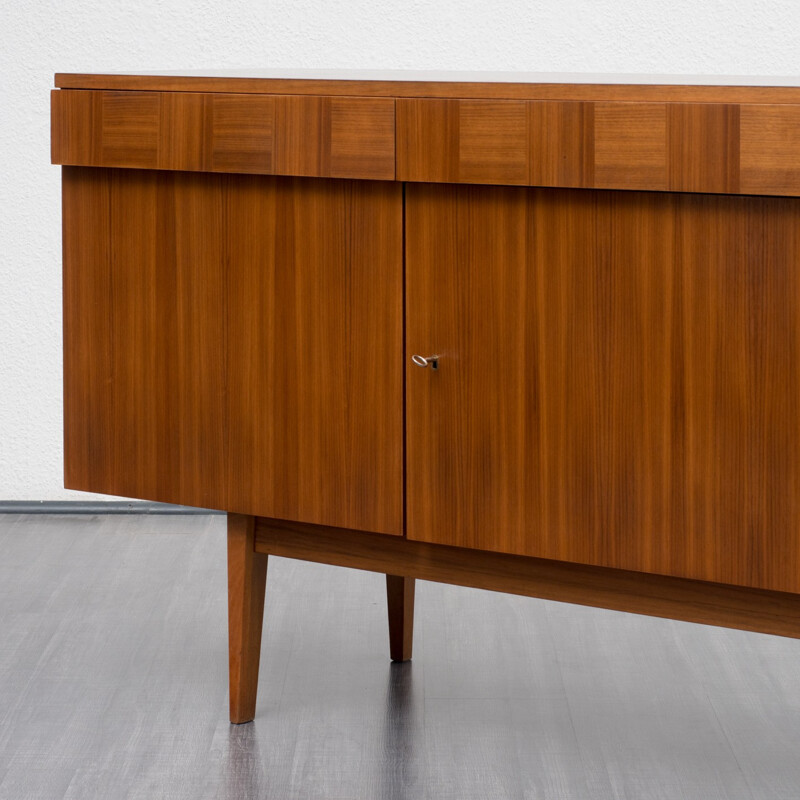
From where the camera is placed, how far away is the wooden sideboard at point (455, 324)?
1.12 metres

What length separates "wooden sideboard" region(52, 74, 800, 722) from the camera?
1125 mm

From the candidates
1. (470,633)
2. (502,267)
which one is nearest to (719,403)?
(502,267)

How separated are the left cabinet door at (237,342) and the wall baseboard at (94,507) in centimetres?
111

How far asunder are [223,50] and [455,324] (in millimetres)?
1549

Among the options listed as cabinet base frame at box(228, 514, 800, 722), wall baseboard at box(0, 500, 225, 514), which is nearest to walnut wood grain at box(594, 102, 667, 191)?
cabinet base frame at box(228, 514, 800, 722)

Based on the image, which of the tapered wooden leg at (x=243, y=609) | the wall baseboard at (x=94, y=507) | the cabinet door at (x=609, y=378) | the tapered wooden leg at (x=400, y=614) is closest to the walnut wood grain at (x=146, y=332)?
the tapered wooden leg at (x=243, y=609)

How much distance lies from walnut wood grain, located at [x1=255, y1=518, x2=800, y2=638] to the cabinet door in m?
0.07

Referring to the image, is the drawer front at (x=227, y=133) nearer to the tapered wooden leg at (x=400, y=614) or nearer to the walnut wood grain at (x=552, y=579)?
the walnut wood grain at (x=552, y=579)

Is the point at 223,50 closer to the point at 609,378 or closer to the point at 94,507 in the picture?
the point at 94,507

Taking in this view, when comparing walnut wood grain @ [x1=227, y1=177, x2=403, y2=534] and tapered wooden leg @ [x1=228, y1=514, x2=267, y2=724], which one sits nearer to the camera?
walnut wood grain @ [x1=227, y1=177, x2=403, y2=534]

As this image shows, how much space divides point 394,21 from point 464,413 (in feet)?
4.96

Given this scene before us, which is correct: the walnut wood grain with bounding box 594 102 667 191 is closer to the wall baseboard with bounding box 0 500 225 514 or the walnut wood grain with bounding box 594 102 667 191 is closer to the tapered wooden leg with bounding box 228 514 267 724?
the tapered wooden leg with bounding box 228 514 267 724

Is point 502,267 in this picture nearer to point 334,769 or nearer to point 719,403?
point 719,403

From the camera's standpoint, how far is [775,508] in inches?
44.5
